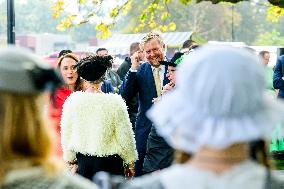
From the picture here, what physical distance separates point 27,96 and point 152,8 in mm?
5695

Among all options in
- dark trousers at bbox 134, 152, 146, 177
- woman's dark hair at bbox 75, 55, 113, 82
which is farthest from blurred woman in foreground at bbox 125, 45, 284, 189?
dark trousers at bbox 134, 152, 146, 177

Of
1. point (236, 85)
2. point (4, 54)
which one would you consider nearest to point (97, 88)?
point (4, 54)

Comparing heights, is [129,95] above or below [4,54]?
below

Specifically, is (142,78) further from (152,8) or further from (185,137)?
(185,137)

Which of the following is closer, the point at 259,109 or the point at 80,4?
the point at 259,109

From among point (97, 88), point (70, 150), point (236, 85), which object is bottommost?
point (70, 150)

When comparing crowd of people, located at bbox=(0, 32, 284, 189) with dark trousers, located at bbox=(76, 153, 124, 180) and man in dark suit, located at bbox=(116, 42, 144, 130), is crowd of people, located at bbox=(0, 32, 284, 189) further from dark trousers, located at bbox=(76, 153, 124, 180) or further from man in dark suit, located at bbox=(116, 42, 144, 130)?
man in dark suit, located at bbox=(116, 42, 144, 130)

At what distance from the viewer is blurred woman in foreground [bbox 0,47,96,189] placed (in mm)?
2615

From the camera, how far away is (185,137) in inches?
94.8

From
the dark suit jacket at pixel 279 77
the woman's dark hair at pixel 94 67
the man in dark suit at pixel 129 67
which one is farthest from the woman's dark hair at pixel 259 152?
the dark suit jacket at pixel 279 77

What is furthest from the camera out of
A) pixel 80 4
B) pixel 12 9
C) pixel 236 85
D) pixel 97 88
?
pixel 12 9

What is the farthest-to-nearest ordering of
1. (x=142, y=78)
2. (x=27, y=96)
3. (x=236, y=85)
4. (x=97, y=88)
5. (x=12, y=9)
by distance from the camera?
(x=12, y=9), (x=142, y=78), (x=97, y=88), (x=27, y=96), (x=236, y=85)

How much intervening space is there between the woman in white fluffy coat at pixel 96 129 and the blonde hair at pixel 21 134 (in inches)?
137

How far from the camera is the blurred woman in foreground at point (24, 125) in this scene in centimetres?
262
